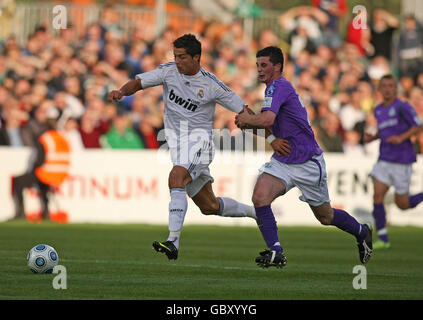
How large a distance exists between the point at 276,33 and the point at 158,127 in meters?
5.34

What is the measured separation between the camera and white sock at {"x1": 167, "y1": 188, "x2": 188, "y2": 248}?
10852mm

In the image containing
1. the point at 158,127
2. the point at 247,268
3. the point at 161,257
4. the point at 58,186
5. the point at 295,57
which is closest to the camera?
the point at 247,268

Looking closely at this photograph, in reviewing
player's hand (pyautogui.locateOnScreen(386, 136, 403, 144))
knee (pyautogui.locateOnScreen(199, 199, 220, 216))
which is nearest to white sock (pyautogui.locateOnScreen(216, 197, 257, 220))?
knee (pyautogui.locateOnScreen(199, 199, 220, 216))

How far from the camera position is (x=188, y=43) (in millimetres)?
11117

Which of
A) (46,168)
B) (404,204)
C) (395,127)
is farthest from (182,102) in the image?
(46,168)

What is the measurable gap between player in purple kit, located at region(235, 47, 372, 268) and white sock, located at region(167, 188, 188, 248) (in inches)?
35.3

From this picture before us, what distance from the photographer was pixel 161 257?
41.1ft

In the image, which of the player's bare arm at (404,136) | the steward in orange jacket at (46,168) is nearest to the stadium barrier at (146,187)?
the steward in orange jacket at (46,168)

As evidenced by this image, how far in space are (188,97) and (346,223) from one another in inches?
88.2

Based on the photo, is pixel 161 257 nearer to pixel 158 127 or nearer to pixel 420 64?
pixel 158 127

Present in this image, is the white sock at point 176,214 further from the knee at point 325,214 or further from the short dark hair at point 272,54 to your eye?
the short dark hair at point 272,54

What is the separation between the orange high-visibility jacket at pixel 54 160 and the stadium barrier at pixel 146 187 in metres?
0.15

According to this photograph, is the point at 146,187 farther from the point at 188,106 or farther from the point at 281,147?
the point at 281,147

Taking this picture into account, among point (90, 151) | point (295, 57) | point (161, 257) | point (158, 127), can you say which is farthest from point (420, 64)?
point (161, 257)
